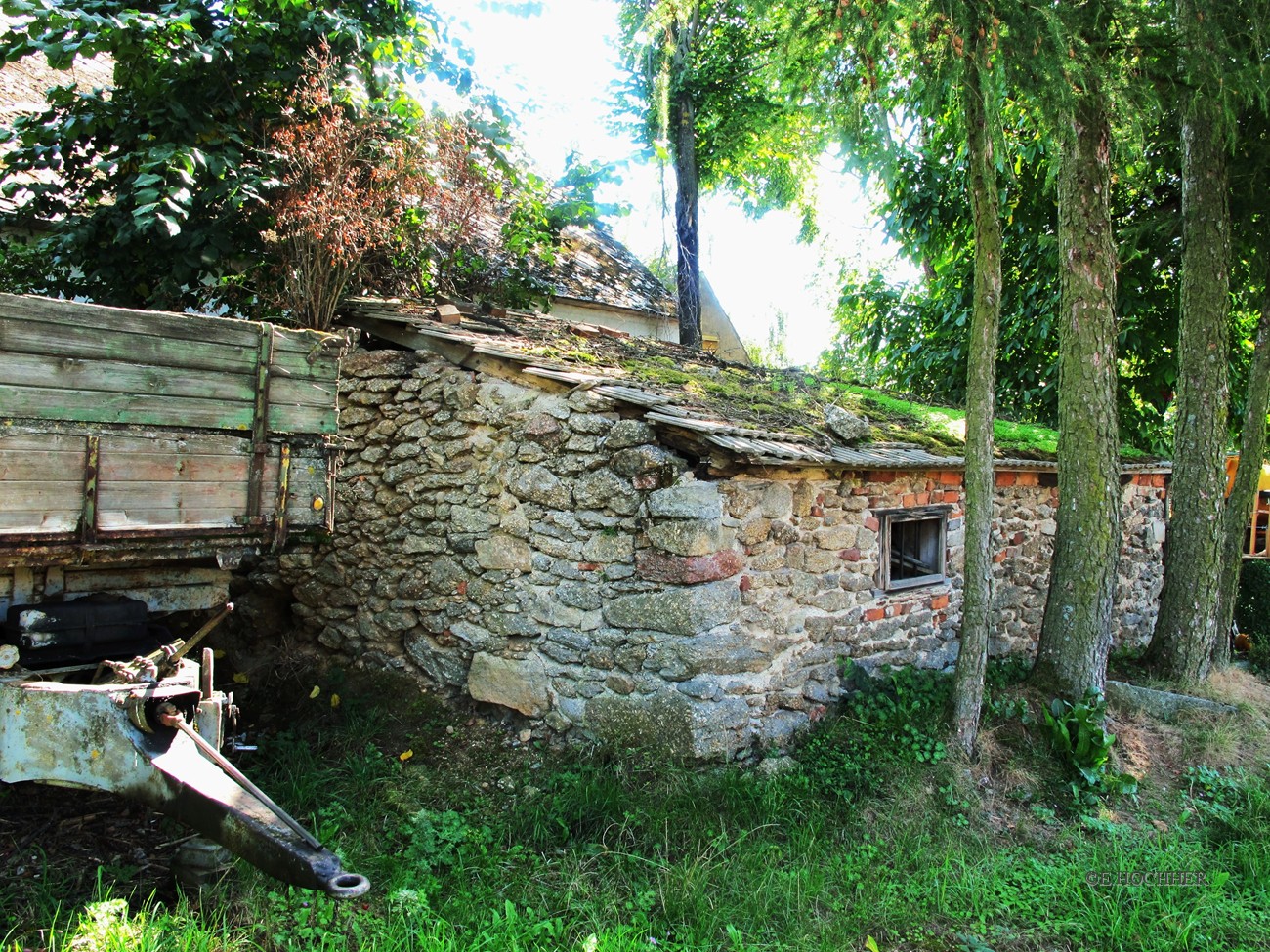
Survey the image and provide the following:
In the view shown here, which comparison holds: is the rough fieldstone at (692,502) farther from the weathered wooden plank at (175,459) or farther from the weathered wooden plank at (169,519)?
the weathered wooden plank at (169,519)

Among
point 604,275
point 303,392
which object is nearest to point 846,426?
point 303,392

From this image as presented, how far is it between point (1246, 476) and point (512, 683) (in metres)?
7.18

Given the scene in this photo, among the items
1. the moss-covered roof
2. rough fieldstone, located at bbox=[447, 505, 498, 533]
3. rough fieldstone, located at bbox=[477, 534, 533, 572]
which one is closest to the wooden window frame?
the moss-covered roof

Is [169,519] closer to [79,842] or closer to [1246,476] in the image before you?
[79,842]

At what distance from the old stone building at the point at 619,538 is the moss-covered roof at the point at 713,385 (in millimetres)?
41

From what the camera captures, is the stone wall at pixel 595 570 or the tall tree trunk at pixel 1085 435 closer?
the stone wall at pixel 595 570

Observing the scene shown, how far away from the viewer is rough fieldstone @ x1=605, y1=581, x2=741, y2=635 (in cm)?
483

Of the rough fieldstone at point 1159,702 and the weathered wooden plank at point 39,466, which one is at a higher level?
the weathered wooden plank at point 39,466

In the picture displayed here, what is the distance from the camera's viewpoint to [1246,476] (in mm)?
7754

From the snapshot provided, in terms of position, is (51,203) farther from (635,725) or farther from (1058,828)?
(1058,828)

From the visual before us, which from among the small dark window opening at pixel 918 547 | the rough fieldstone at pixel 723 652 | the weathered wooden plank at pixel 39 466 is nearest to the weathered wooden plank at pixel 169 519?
the weathered wooden plank at pixel 39 466

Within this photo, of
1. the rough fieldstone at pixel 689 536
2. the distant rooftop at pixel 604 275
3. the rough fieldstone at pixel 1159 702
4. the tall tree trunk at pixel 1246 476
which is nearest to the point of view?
the rough fieldstone at pixel 689 536

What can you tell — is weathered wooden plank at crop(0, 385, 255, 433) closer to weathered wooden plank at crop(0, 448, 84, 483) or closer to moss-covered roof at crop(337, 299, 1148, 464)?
weathered wooden plank at crop(0, 448, 84, 483)

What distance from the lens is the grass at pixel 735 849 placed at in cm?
353
